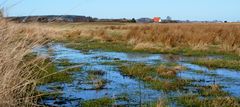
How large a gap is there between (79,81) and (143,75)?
2.17 metres

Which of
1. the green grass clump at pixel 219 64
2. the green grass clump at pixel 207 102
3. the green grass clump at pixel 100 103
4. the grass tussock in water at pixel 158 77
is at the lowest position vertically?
the green grass clump at pixel 219 64

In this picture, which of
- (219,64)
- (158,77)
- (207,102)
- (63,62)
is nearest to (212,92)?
(207,102)

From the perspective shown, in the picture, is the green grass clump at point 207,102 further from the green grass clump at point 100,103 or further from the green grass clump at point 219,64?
the green grass clump at point 219,64

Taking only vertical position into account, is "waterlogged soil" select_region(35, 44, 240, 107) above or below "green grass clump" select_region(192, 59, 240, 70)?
above

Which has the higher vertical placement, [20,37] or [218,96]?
[20,37]

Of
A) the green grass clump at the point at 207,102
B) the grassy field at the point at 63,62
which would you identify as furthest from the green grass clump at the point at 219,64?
the green grass clump at the point at 207,102

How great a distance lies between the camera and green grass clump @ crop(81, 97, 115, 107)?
9.20 meters

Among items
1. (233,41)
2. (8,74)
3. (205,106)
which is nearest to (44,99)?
(205,106)

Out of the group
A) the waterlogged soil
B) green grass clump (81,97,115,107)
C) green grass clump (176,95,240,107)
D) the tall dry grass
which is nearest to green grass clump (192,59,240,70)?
the waterlogged soil

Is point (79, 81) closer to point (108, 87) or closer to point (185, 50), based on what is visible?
point (108, 87)

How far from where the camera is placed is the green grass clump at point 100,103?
362 inches

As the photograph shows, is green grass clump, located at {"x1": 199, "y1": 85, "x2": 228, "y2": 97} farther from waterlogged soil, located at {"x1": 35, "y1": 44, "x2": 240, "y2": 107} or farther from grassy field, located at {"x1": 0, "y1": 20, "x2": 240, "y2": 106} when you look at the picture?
grassy field, located at {"x1": 0, "y1": 20, "x2": 240, "y2": 106}

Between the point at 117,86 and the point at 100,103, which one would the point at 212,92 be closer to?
the point at 117,86

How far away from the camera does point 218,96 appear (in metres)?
10.5
